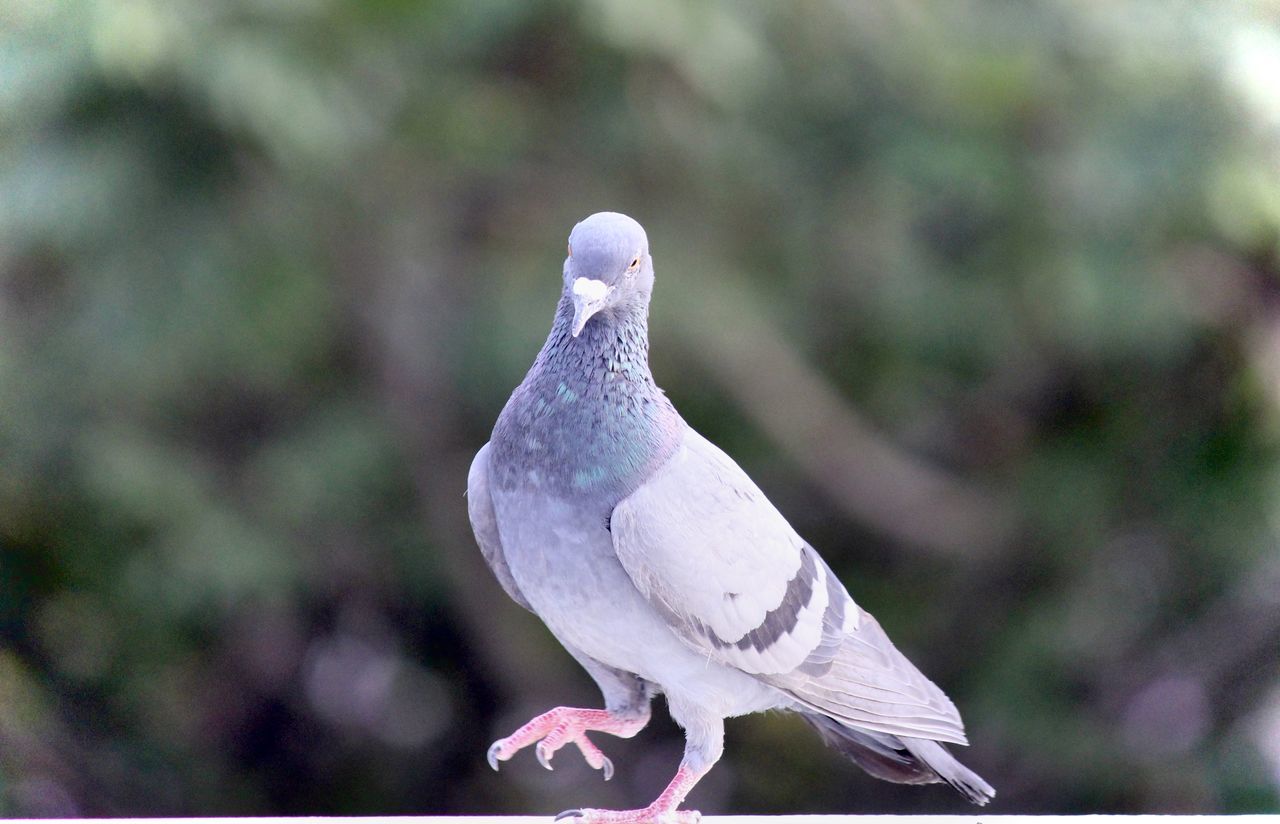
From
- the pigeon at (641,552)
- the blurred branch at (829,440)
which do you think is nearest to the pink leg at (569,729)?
the pigeon at (641,552)

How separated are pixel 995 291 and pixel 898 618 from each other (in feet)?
5.04

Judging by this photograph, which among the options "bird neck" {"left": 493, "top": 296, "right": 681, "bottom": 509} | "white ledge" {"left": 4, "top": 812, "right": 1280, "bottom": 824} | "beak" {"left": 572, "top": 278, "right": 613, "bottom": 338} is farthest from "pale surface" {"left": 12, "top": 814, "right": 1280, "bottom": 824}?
"beak" {"left": 572, "top": 278, "right": 613, "bottom": 338}

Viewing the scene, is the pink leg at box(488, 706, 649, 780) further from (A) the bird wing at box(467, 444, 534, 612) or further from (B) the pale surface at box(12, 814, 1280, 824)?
(A) the bird wing at box(467, 444, 534, 612)

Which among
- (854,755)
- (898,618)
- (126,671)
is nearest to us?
(854,755)

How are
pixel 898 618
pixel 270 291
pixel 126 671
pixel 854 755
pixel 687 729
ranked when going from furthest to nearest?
pixel 898 618, pixel 126 671, pixel 270 291, pixel 854 755, pixel 687 729

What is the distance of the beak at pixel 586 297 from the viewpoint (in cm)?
215

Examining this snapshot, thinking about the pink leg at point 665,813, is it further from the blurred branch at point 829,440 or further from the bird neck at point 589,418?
the blurred branch at point 829,440

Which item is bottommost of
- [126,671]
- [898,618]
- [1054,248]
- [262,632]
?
[126,671]

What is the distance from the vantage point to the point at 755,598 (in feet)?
7.95

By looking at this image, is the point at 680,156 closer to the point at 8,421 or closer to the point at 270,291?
the point at 270,291

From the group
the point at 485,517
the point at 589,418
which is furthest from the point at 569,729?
the point at 589,418

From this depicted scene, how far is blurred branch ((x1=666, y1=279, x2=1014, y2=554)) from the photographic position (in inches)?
193

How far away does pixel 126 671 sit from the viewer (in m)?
5.39

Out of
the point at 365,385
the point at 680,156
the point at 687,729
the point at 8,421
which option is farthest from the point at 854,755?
the point at 8,421
